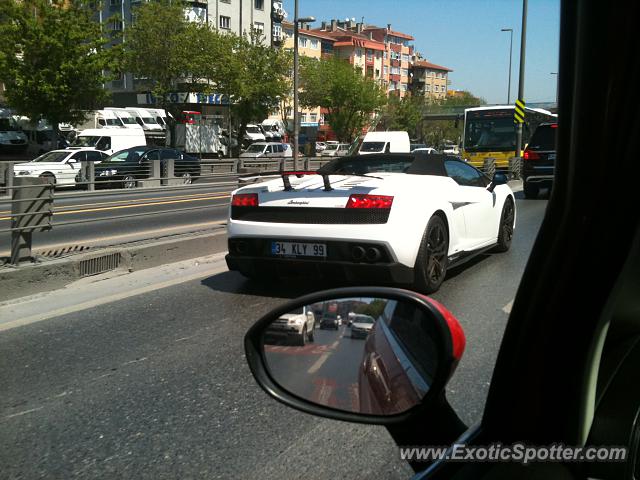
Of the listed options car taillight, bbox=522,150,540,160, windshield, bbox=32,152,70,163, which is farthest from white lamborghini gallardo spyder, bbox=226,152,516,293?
windshield, bbox=32,152,70,163

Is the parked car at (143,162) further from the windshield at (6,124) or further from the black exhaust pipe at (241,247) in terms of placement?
the windshield at (6,124)

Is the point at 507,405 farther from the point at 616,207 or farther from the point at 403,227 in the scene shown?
the point at 403,227

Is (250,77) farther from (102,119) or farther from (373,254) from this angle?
(373,254)

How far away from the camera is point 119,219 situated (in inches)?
432

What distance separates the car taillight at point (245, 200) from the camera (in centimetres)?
631

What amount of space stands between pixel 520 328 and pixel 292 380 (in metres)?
0.67

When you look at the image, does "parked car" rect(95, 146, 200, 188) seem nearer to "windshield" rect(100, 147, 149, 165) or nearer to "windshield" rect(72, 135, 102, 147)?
"windshield" rect(100, 147, 149, 165)

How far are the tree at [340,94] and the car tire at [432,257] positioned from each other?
5786cm

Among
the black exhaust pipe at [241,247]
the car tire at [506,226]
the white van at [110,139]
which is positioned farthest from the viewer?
the white van at [110,139]

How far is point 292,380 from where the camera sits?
1.90 metres

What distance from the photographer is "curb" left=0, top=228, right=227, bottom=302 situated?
259 inches

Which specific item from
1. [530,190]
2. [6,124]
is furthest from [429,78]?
[530,190]

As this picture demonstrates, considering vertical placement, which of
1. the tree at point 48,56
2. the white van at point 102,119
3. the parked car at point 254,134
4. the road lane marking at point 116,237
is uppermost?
the tree at point 48,56

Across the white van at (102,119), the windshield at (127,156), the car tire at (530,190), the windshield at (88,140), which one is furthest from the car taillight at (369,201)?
the white van at (102,119)
